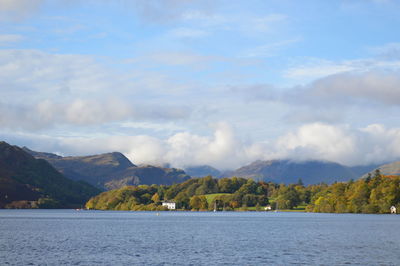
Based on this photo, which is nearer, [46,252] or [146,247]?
[46,252]

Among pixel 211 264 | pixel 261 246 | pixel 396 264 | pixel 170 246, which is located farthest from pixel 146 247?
pixel 396 264

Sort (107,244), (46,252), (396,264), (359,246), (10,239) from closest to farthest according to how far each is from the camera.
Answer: (396,264) → (46,252) → (359,246) → (107,244) → (10,239)

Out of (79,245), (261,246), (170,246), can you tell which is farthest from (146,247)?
(261,246)

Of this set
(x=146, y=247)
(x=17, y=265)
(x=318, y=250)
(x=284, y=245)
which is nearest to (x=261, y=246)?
(x=284, y=245)

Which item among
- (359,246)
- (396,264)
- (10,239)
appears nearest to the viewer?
(396,264)

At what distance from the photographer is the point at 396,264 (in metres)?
66.7

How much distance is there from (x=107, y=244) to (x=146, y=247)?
9.32 meters

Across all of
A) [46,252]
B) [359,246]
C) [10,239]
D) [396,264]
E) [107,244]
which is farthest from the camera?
[10,239]

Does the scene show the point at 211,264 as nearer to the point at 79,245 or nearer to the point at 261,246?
the point at 261,246

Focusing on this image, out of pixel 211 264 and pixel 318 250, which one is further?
pixel 318 250

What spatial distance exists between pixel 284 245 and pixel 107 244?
2988 cm

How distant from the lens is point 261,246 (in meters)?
91.8

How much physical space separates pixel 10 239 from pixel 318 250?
59371 millimetres

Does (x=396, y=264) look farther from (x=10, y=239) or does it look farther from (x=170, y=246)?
(x=10, y=239)
